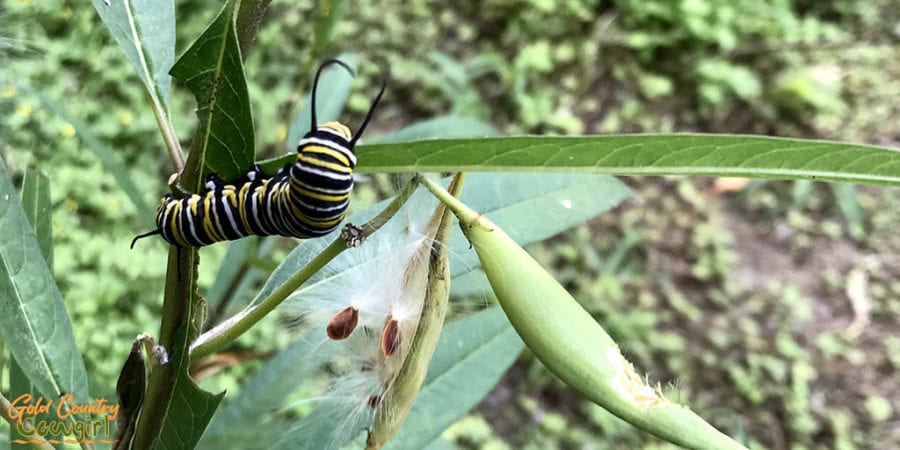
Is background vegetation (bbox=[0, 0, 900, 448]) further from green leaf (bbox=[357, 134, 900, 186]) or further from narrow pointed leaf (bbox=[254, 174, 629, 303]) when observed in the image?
green leaf (bbox=[357, 134, 900, 186])

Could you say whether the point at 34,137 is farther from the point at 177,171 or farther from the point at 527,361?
the point at 177,171

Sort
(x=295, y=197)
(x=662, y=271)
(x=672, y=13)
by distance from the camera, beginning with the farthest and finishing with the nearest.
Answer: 1. (x=672, y=13)
2. (x=662, y=271)
3. (x=295, y=197)

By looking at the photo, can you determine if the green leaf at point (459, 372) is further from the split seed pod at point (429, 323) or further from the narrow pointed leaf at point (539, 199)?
the split seed pod at point (429, 323)

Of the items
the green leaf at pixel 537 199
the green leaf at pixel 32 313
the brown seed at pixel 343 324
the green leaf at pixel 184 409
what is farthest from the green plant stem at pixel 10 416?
the green leaf at pixel 537 199

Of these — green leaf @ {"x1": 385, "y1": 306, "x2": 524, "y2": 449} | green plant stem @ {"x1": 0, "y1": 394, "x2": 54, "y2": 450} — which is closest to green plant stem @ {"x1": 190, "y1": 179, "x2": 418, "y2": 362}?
green plant stem @ {"x1": 0, "y1": 394, "x2": 54, "y2": 450}

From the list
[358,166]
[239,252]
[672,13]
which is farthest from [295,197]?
[672,13]

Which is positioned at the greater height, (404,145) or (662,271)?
(404,145)
